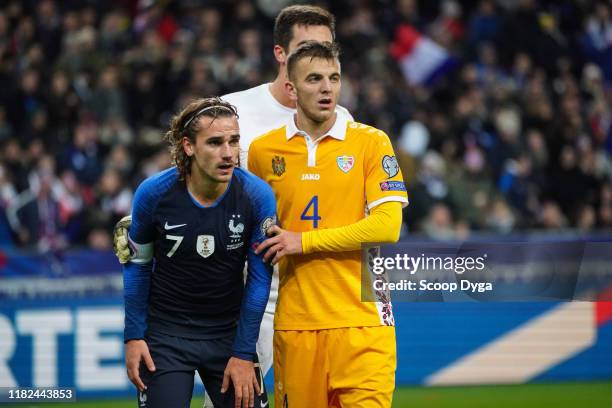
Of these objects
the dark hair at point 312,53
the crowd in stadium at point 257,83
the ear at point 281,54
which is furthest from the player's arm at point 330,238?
the crowd in stadium at point 257,83

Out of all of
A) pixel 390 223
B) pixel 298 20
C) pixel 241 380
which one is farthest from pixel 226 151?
pixel 298 20

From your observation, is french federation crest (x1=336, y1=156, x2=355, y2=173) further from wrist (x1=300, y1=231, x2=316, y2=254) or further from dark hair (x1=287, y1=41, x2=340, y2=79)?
dark hair (x1=287, y1=41, x2=340, y2=79)

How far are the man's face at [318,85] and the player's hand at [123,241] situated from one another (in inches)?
45.1

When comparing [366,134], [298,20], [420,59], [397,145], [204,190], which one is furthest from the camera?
[420,59]

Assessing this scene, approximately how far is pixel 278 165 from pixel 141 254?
896mm

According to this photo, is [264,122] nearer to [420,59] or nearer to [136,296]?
[136,296]

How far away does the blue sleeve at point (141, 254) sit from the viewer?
5684mm

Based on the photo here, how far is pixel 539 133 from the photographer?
17016 millimetres

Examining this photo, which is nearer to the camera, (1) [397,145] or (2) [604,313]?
(2) [604,313]

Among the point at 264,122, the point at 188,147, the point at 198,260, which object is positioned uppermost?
the point at 264,122

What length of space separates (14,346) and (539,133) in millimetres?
9537

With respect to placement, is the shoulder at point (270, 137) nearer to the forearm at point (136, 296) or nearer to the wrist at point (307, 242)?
the wrist at point (307, 242)

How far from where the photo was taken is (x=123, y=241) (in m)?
5.86

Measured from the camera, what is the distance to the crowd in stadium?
14094mm
